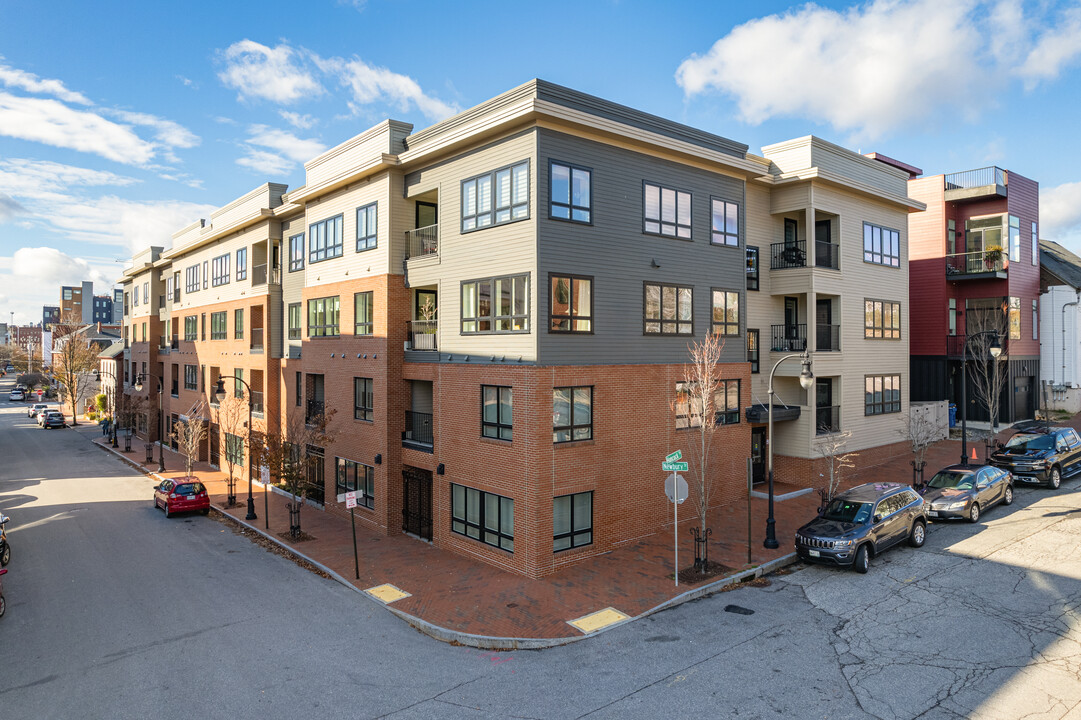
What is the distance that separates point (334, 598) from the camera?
53.2 ft

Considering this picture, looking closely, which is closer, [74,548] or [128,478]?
[74,548]

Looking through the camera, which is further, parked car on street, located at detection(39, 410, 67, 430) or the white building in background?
parked car on street, located at detection(39, 410, 67, 430)

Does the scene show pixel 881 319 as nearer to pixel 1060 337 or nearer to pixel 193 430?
pixel 1060 337

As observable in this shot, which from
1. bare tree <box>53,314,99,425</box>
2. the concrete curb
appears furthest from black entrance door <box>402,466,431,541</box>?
bare tree <box>53,314,99,425</box>

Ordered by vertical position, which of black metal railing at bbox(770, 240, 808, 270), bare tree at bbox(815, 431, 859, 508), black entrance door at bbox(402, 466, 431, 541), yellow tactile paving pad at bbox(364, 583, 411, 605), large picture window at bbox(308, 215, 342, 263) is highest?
large picture window at bbox(308, 215, 342, 263)

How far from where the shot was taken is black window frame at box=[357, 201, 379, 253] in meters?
22.9

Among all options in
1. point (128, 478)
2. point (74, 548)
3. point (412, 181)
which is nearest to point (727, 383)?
point (412, 181)

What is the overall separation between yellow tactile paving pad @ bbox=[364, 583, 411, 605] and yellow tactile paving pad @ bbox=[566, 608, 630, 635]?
15.8 feet

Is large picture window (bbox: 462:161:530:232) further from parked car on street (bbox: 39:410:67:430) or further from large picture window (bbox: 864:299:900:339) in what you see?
parked car on street (bbox: 39:410:67:430)

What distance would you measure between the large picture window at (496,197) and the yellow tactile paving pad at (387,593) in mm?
10778

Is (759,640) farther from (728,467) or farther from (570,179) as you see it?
(570,179)

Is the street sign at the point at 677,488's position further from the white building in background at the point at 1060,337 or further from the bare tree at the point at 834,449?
the white building in background at the point at 1060,337

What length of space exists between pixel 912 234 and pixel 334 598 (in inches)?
1446

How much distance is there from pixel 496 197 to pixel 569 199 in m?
2.28
